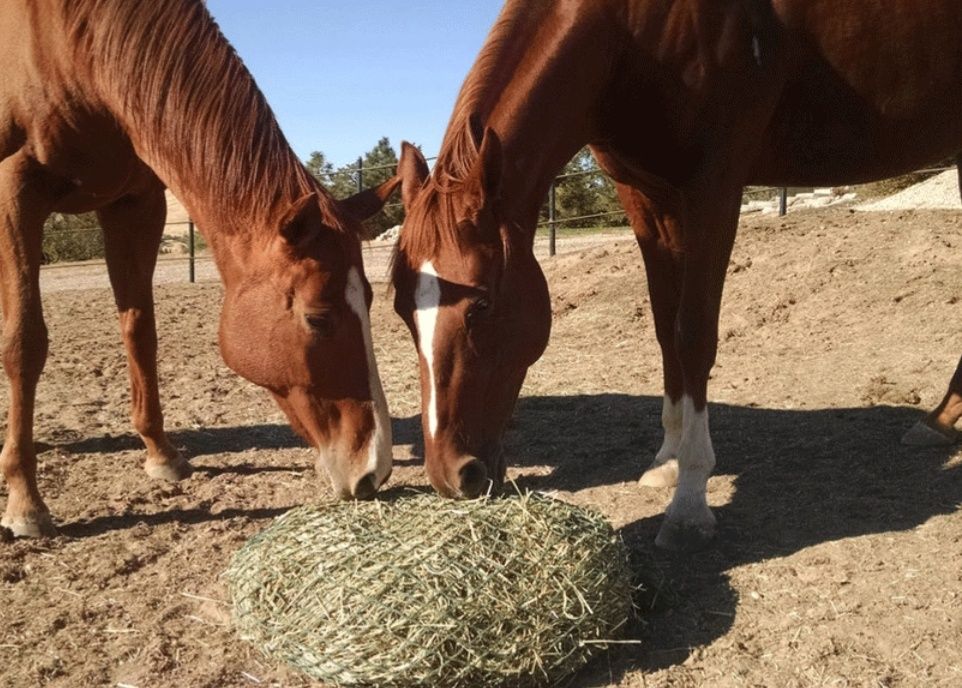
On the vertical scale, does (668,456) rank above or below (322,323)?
below

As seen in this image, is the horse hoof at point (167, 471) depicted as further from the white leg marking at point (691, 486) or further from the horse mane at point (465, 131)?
the white leg marking at point (691, 486)

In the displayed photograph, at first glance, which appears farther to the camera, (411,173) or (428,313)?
(411,173)

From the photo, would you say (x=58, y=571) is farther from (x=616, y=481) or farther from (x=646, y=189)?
(x=646, y=189)

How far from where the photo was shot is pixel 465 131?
2.79m

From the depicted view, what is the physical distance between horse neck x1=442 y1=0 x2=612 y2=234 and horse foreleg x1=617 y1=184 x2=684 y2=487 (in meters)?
0.72

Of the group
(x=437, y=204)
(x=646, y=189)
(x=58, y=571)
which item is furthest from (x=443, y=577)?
(x=646, y=189)

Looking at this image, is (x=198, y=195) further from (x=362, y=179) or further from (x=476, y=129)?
(x=362, y=179)

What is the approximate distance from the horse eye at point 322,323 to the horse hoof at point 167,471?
5.51 ft

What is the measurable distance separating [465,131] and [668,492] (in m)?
1.73

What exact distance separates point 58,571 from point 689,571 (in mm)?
2149

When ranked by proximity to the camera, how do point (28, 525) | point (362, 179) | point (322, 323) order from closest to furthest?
point (322, 323)
point (28, 525)
point (362, 179)

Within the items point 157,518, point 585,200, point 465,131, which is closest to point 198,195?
point 465,131

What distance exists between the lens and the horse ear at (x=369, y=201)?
118 inches

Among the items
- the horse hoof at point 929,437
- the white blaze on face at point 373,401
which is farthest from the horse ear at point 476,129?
the horse hoof at point 929,437
